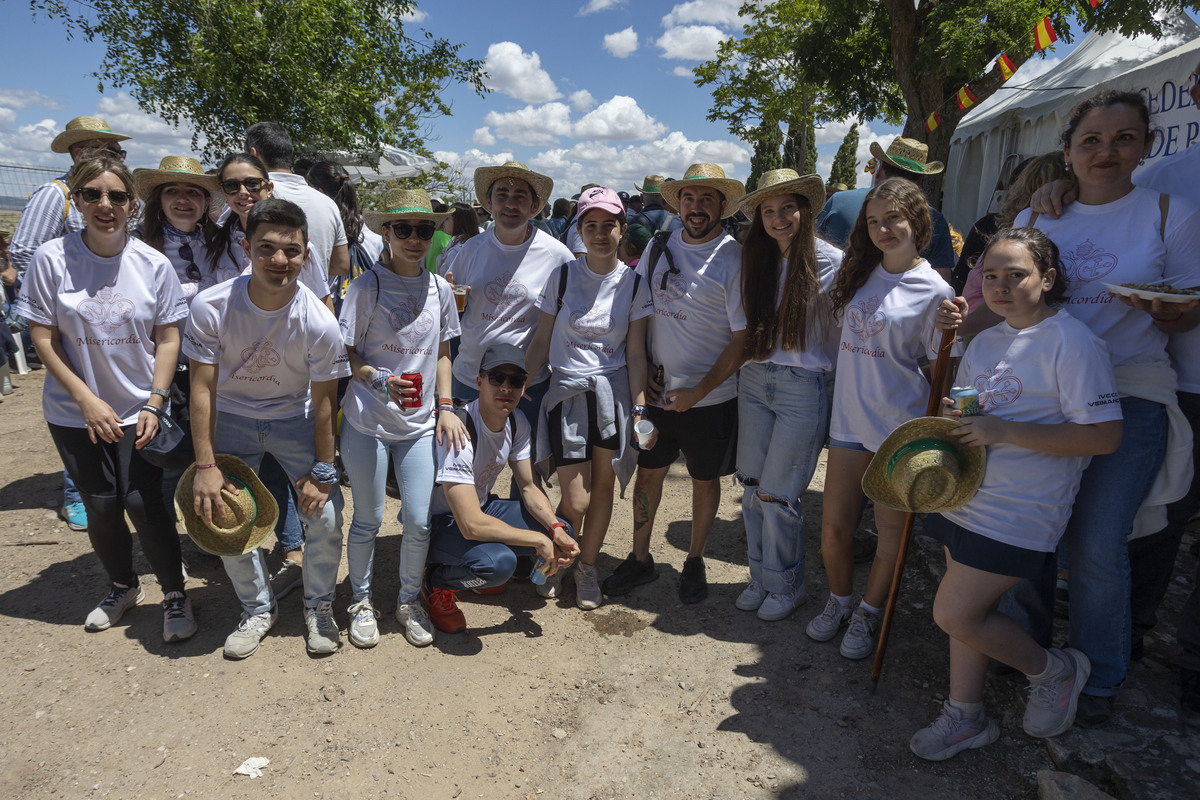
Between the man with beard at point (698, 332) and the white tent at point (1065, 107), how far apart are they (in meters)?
5.05

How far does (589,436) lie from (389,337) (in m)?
1.06

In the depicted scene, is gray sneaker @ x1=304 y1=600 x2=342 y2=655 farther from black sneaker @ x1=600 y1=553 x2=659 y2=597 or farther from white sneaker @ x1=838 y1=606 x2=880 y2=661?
white sneaker @ x1=838 y1=606 x2=880 y2=661

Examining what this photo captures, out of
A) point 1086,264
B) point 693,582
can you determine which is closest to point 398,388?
point 693,582

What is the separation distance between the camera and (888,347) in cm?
277

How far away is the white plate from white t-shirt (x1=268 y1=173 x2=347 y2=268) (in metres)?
3.82

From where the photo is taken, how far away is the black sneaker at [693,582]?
12.1 feet

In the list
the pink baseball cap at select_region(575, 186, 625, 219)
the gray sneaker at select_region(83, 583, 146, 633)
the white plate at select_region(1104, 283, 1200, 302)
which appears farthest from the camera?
the gray sneaker at select_region(83, 583, 146, 633)

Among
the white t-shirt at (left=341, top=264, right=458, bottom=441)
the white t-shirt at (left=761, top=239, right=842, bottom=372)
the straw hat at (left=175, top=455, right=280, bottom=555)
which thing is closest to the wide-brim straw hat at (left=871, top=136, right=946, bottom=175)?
the white t-shirt at (left=761, top=239, right=842, bottom=372)

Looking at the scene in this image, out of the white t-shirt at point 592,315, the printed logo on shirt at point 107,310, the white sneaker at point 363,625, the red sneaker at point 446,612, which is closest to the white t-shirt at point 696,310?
the white t-shirt at point 592,315

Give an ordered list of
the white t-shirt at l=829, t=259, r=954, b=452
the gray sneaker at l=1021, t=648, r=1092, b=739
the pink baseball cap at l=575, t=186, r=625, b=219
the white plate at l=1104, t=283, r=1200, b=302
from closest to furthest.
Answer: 1. the white plate at l=1104, t=283, r=1200, b=302
2. the gray sneaker at l=1021, t=648, r=1092, b=739
3. the white t-shirt at l=829, t=259, r=954, b=452
4. the pink baseball cap at l=575, t=186, r=625, b=219

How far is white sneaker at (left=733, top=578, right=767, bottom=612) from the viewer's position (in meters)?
3.57

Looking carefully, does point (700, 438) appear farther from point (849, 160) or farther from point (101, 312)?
point (849, 160)

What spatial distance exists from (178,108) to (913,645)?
10.4 metres

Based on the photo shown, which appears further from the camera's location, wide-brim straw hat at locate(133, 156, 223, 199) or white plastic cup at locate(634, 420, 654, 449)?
wide-brim straw hat at locate(133, 156, 223, 199)
